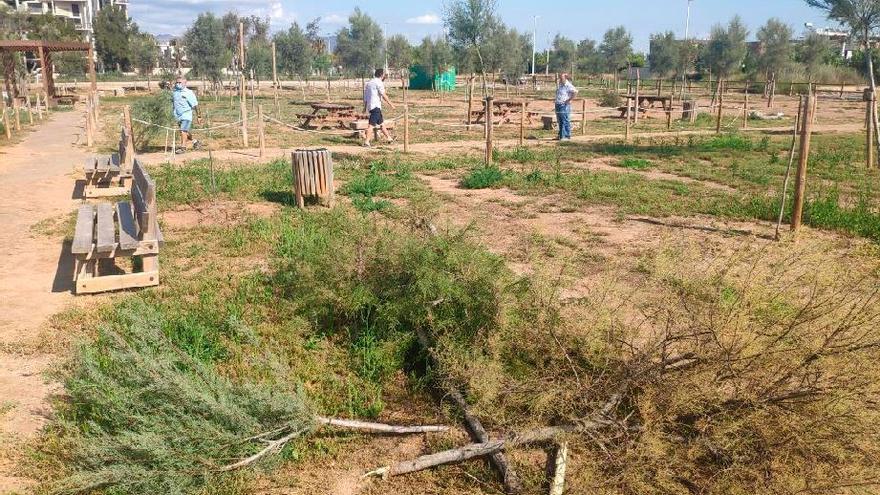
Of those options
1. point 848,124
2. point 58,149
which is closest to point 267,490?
point 58,149

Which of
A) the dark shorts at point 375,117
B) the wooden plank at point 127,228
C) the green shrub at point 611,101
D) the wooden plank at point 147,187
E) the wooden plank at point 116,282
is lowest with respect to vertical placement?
the wooden plank at point 116,282

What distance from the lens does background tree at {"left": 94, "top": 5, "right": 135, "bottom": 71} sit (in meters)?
58.3

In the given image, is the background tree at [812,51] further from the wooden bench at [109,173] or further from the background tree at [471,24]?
the wooden bench at [109,173]

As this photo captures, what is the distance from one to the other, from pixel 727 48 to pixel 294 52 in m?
28.9

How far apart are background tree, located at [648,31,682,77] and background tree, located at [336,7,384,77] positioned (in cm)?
2093

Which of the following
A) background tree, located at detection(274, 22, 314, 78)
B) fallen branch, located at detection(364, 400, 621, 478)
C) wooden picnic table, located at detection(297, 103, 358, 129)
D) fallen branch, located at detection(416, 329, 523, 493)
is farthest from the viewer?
background tree, located at detection(274, 22, 314, 78)

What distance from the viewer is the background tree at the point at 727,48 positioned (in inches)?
1793

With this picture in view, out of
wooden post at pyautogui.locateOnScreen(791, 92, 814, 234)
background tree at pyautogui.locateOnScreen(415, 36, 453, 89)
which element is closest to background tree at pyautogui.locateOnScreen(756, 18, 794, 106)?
background tree at pyautogui.locateOnScreen(415, 36, 453, 89)

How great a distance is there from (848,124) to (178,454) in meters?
25.5

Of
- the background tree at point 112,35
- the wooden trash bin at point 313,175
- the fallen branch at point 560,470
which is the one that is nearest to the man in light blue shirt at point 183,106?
the wooden trash bin at point 313,175

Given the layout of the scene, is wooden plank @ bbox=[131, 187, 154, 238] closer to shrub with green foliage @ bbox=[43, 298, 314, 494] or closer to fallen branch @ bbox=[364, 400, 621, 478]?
shrub with green foliage @ bbox=[43, 298, 314, 494]

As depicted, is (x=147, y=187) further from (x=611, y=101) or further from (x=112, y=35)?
(x=112, y=35)

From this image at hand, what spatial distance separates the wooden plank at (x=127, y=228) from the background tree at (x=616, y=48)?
183 ft

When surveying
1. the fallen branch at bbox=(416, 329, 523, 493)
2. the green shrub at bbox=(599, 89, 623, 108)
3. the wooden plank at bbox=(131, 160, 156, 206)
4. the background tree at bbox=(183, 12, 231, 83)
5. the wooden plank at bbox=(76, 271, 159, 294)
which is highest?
the background tree at bbox=(183, 12, 231, 83)
